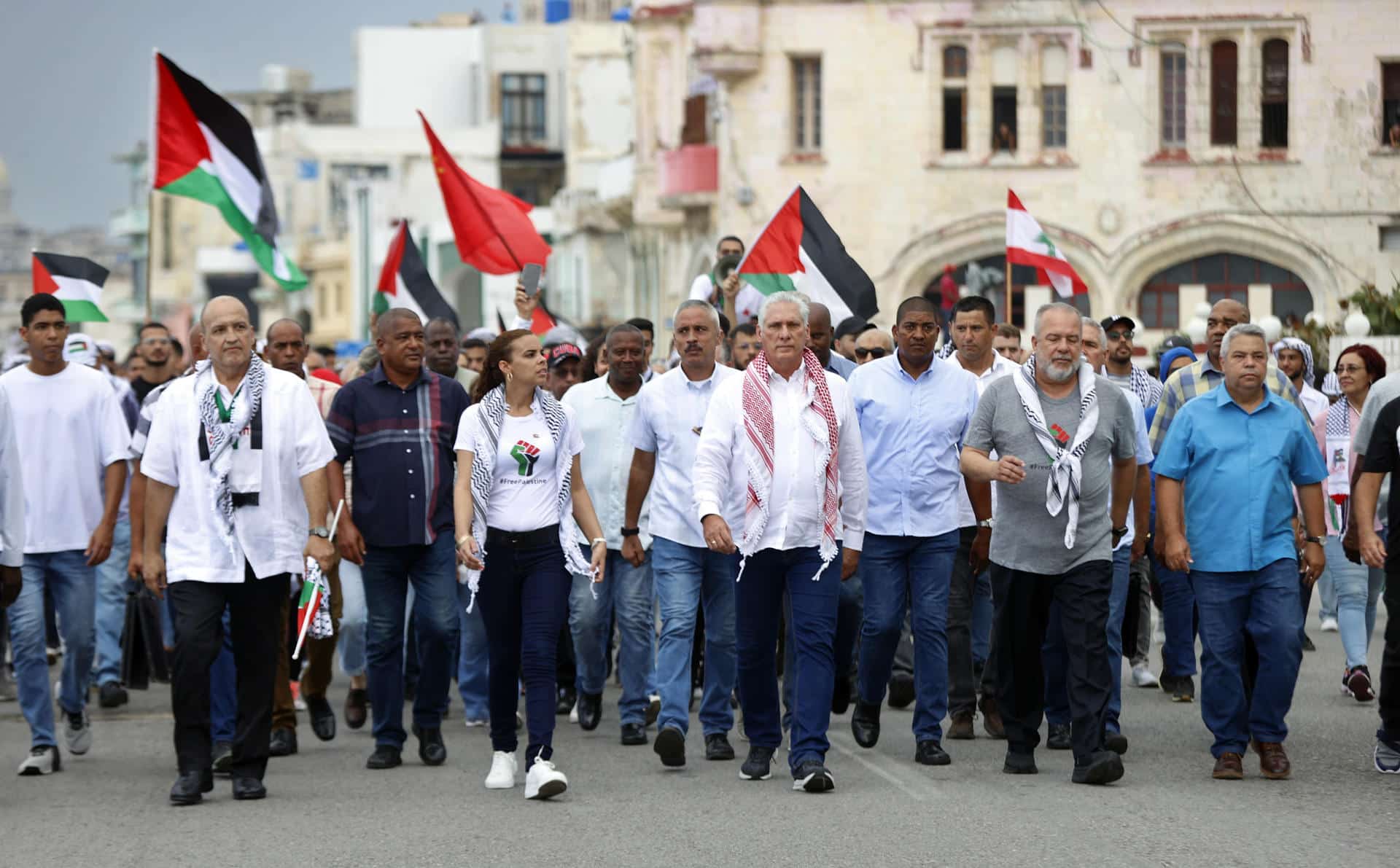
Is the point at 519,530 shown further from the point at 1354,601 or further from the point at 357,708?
the point at 1354,601

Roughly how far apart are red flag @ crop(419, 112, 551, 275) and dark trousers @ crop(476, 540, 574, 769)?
8354mm

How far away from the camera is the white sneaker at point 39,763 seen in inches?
425

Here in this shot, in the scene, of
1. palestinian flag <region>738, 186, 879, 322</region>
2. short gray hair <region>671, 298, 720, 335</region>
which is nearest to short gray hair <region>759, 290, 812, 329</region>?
short gray hair <region>671, 298, 720, 335</region>

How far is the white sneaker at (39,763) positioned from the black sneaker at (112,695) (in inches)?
112

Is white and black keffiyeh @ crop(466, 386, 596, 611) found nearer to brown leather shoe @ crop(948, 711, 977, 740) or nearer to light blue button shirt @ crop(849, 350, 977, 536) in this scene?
light blue button shirt @ crop(849, 350, 977, 536)

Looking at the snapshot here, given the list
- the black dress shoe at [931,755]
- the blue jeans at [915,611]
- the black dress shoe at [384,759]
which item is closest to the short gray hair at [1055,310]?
the blue jeans at [915,611]

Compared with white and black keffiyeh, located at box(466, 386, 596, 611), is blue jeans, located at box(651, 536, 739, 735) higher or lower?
lower

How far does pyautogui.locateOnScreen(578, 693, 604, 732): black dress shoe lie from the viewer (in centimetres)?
1252

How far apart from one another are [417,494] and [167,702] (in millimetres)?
3922

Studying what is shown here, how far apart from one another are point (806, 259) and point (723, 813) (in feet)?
24.4

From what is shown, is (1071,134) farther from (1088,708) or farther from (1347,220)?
(1088,708)

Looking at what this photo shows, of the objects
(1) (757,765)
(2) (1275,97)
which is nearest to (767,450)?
(1) (757,765)

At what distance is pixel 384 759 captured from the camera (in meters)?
11.0

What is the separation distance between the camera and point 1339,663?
49.3 ft
